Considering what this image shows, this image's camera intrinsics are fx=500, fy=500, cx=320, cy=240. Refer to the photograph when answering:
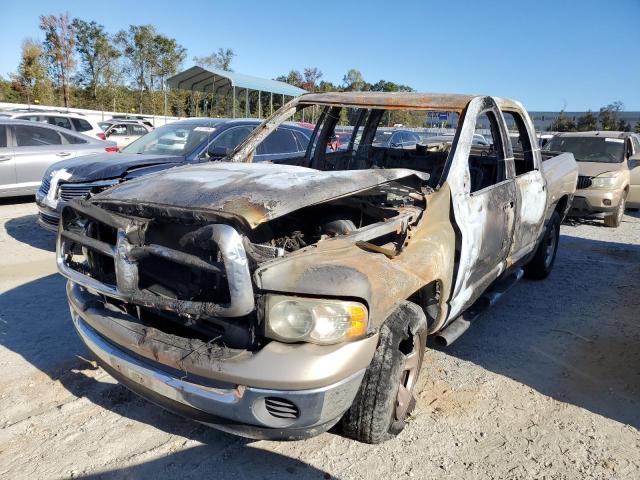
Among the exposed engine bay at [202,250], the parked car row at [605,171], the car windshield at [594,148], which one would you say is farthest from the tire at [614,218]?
the exposed engine bay at [202,250]

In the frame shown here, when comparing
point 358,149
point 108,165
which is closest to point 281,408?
point 358,149

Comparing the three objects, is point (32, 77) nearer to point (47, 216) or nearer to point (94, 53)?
point (94, 53)

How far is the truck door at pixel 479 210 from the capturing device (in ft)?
10.5

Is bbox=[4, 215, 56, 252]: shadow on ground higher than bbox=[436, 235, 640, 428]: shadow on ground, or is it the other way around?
bbox=[4, 215, 56, 252]: shadow on ground

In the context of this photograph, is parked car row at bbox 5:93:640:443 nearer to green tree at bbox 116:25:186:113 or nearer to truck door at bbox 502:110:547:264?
truck door at bbox 502:110:547:264

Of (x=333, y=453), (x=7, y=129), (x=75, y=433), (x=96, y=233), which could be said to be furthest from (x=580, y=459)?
(x=7, y=129)

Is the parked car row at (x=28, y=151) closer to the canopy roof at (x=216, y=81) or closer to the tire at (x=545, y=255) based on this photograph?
the tire at (x=545, y=255)

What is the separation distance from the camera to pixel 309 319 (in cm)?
217

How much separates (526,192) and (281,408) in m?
3.08

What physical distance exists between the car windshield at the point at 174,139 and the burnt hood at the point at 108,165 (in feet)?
1.17

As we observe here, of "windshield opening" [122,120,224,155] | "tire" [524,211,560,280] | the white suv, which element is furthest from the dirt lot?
the white suv

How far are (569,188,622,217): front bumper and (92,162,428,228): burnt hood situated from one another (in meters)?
6.60

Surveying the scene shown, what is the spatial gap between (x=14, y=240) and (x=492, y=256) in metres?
6.29

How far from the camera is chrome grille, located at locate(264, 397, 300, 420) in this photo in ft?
7.06
